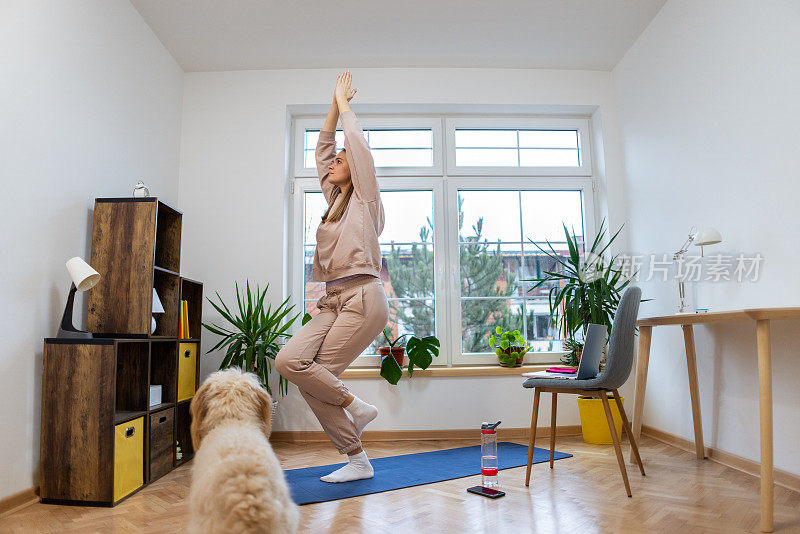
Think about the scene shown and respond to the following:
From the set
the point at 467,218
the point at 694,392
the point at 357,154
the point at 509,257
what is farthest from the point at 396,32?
the point at 694,392

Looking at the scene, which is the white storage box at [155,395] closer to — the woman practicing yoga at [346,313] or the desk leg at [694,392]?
the woman practicing yoga at [346,313]

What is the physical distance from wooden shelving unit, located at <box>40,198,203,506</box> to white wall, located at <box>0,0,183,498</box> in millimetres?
130

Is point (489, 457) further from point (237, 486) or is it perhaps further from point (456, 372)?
point (237, 486)

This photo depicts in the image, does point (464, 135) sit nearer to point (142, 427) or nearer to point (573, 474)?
point (573, 474)

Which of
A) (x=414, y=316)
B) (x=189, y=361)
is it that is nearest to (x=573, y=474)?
(x=414, y=316)

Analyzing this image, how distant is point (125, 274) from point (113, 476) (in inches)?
41.7

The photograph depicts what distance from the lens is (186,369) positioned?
3.51 m

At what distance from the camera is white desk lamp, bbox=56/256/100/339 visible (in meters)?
2.61

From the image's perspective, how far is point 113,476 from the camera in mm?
2484

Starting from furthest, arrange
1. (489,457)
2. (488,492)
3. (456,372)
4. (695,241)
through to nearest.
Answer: (456,372) → (695,241) → (489,457) → (488,492)

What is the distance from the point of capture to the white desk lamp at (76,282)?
2.61 m

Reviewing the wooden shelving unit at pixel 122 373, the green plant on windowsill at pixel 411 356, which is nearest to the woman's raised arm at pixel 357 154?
the wooden shelving unit at pixel 122 373

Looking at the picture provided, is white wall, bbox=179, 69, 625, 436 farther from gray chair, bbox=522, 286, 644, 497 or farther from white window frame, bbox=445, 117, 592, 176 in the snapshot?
gray chair, bbox=522, 286, 644, 497

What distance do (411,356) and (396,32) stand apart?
8.09ft
